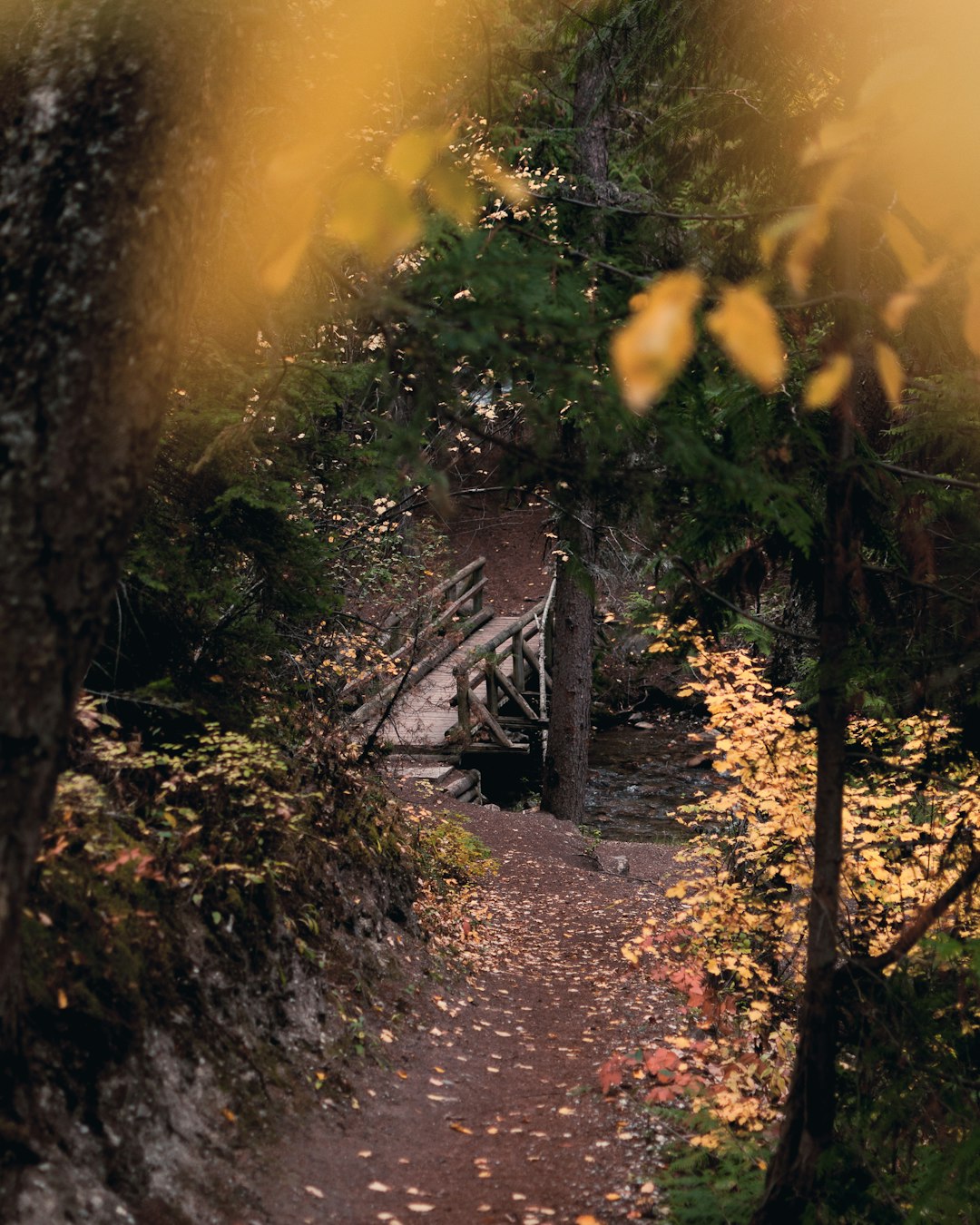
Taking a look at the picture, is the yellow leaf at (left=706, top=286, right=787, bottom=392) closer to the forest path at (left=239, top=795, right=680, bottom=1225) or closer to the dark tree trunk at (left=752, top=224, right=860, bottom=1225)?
the dark tree trunk at (left=752, top=224, right=860, bottom=1225)

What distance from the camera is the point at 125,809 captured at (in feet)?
13.7

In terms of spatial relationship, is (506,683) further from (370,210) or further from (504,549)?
(370,210)

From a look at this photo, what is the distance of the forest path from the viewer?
12.5ft

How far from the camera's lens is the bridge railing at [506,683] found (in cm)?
1345

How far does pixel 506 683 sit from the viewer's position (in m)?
14.4

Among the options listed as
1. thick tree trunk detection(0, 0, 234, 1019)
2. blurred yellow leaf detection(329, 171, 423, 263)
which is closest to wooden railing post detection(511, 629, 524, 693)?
thick tree trunk detection(0, 0, 234, 1019)

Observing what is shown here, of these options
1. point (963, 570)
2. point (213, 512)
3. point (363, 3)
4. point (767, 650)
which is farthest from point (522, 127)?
point (363, 3)

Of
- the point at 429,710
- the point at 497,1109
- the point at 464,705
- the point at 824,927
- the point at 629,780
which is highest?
the point at 464,705

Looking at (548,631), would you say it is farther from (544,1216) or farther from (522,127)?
(544,1216)

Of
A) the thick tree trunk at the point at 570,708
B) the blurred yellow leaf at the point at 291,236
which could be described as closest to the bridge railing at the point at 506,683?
the thick tree trunk at the point at 570,708

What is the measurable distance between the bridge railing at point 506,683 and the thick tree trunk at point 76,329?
11.3 m

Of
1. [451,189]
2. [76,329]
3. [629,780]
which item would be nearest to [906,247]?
[451,189]

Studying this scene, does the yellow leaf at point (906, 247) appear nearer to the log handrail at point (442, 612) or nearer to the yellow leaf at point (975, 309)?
the yellow leaf at point (975, 309)

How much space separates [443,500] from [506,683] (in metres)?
12.3
